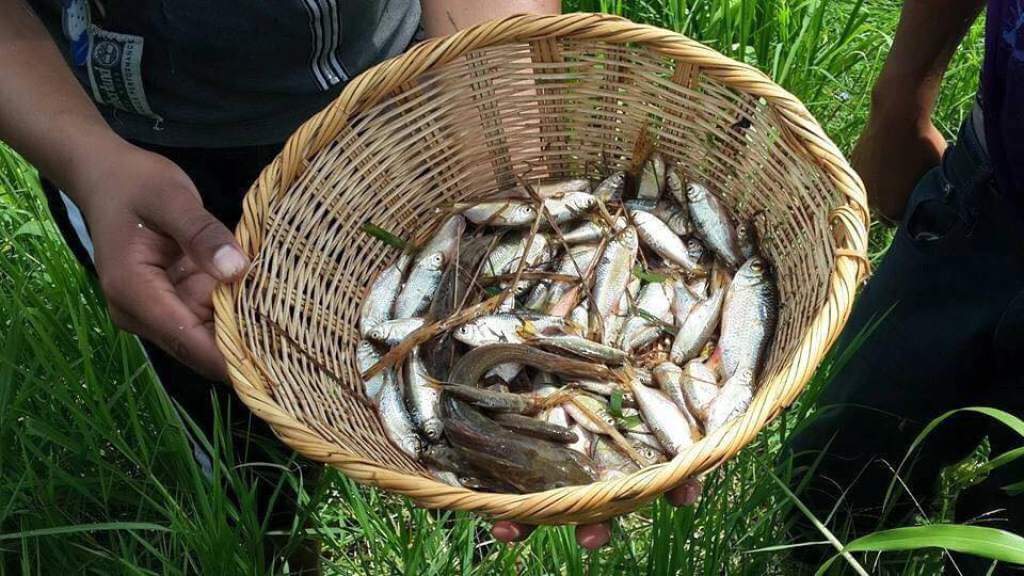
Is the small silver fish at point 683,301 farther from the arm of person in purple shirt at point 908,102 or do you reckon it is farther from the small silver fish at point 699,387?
the arm of person in purple shirt at point 908,102

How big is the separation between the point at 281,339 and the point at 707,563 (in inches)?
31.8

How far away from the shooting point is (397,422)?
1.62m

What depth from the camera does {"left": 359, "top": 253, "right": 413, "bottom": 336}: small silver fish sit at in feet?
5.74

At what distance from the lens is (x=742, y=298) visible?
1687 mm

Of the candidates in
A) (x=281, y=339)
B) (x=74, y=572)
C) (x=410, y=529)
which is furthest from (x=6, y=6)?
(x=410, y=529)

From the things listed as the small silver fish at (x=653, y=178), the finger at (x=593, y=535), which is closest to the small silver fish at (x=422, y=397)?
the finger at (x=593, y=535)

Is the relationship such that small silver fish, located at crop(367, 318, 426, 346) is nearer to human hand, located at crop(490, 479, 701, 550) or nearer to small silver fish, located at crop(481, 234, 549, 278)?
small silver fish, located at crop(481, 234, 549, 278)

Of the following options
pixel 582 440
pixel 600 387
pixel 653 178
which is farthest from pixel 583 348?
pixel 653 178

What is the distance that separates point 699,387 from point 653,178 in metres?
0.46

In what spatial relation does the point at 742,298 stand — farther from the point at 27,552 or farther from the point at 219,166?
the point at 27,552

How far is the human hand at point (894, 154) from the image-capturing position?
6.35 ft

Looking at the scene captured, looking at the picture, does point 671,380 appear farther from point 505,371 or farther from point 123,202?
point 123,202

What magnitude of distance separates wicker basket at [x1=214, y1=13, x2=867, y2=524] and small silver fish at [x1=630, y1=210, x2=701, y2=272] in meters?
0.12

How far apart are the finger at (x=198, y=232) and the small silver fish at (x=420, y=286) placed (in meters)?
0.52
